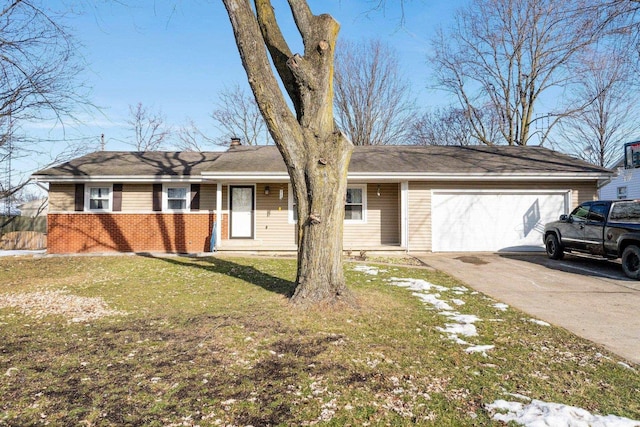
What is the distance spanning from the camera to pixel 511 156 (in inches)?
547

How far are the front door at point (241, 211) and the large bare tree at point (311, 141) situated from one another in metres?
8.27

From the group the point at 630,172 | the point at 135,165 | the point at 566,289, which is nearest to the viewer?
the point at 566,289

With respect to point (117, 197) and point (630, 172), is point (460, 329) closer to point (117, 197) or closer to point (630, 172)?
point (117, 197)

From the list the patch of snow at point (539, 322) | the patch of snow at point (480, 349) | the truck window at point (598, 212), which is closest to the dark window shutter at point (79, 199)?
the patch of snow at point (480, 349)

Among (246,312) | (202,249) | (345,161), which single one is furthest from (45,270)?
(345,161)

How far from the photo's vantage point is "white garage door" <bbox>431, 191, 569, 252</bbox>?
12305 mm

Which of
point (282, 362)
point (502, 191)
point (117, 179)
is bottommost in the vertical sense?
point (282, 362)

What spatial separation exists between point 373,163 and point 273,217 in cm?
397

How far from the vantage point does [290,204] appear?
42.8 ft

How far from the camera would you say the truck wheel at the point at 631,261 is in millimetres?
7742

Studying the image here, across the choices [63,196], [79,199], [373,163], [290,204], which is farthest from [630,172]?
[63,196]

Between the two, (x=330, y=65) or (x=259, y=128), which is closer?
(x=330, y=65)

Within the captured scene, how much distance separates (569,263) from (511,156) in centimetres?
520

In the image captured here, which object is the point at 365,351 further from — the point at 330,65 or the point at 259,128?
the point at 259,128
